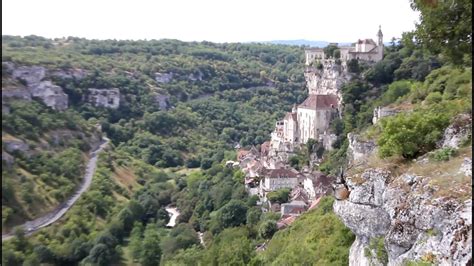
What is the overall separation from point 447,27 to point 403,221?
17.6ft

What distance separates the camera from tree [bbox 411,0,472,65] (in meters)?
13.7

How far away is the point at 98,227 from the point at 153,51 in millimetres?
94214

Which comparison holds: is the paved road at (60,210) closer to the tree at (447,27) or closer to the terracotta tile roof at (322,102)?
the terracotta tile roof at (322,102)

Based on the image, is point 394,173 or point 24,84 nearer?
point 394,173

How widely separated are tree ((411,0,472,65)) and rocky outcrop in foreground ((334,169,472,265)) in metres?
3.82

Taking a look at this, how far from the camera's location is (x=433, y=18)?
1420 centimetres

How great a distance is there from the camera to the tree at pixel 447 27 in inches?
539

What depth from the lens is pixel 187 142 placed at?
88625 mm

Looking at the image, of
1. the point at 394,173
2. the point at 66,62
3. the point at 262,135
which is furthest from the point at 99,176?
the point at 394,173

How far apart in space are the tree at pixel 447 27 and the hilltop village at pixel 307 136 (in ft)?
96.0

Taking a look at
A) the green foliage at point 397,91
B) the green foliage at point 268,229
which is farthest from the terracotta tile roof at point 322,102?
the green foliage at point 268,229

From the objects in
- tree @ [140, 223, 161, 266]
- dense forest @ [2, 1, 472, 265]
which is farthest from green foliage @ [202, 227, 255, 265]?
tree @ [140, 223, 161, 266]

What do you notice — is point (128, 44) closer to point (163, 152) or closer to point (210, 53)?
point (210, 53)

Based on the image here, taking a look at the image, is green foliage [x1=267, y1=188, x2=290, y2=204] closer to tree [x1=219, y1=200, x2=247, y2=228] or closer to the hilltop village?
the hilltop village
